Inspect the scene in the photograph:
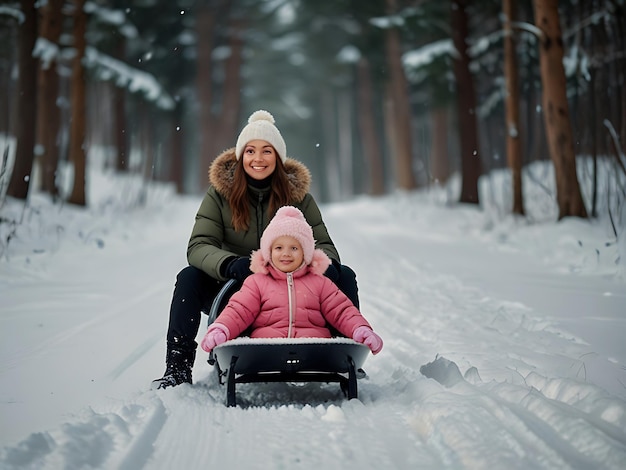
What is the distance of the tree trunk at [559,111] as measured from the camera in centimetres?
920

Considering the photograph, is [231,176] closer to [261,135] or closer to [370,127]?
[261,135]

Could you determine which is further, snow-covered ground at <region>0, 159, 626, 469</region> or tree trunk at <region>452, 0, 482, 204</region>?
tree trunk at <region>452, 0, 482, 204</region>

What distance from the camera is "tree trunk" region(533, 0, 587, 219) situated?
920 centimetres

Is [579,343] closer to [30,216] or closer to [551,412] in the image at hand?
[551,412]

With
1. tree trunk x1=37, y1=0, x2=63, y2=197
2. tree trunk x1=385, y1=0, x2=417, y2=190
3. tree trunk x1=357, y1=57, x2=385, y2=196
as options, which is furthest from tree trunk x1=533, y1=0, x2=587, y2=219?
tree trunk x1=357, y1=57, x2=385, y2=196

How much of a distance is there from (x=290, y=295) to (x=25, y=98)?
30.5ft

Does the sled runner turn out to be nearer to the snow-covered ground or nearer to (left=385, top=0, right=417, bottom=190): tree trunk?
the snow-covered ground

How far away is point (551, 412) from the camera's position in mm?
2426

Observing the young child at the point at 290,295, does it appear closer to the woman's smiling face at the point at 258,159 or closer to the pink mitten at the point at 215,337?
the pink mitten at the point at 215,337

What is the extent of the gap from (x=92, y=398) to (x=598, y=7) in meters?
11.1

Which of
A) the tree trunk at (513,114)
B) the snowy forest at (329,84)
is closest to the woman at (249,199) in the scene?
the snowy forest at (329,84)

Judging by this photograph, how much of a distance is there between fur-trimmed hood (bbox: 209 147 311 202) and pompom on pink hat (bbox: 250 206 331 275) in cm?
55

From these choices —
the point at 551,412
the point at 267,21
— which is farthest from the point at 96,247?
the point at 267,21

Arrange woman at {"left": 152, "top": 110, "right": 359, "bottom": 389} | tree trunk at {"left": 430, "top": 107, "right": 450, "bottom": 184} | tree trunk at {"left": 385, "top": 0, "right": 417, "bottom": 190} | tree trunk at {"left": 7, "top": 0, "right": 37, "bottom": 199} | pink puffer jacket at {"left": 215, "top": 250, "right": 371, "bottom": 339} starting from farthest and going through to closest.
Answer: tree trunk at {"left": 430, "top": 107, "right": 450, "bottom": 184} < tree trunk at {"left": 385, "top": 0, "right": 417, "bottom": 190} < tree trunk at {"left": 7, "top": 0, "right": 37, "bottom": 199} < woman at {"left": 152, "top": 110, "right": 359, "bottom": 389} < pink puffer jacket at {"left": 215, "top": 250, "right": 371, "bottom": 339}
